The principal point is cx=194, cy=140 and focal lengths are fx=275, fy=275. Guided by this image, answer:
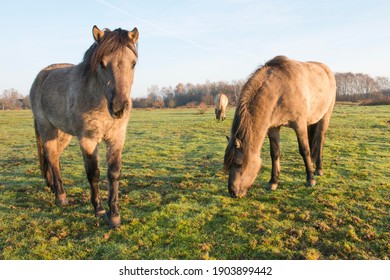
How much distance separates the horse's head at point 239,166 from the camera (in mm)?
4801

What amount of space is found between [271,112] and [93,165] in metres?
3.28

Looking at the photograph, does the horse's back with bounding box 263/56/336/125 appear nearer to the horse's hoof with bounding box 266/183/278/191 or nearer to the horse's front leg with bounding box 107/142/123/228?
the horse's hoof with bounding box 266/183/278/191

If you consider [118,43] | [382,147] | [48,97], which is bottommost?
[382,147]

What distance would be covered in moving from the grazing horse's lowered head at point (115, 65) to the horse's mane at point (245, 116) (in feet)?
6.80

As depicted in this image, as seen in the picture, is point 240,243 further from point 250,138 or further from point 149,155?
point 149,155

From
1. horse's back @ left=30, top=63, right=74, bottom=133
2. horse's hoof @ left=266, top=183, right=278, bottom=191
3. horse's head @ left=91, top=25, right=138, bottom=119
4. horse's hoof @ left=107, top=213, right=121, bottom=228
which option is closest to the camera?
horse's head @ left=91, top=25, right=138, bottom=119

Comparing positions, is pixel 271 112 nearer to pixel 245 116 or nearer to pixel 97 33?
pixel 245 116

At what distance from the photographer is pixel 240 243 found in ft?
11.5

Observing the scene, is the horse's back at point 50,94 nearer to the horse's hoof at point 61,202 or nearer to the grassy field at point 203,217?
the horse's hoof at point 61,202

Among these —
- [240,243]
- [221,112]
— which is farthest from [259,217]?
[221,112]

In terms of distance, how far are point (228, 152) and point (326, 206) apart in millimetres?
1883

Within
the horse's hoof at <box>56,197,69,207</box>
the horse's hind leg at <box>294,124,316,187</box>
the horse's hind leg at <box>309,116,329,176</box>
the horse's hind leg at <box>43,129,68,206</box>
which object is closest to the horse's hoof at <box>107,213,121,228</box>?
the horse's hoof at <box>56,197,69,207</box>

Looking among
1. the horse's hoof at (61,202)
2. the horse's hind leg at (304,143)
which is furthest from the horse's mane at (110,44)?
the horse's hind leg at (304,143)

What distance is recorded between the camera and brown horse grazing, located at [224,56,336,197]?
15.9 ft
